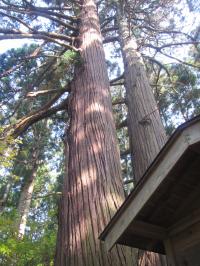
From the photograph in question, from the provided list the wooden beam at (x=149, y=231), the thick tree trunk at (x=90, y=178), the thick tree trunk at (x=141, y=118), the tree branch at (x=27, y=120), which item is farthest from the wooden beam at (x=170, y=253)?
the tree branch at (x=27, y=120)

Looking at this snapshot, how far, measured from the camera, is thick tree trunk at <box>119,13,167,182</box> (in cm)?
530

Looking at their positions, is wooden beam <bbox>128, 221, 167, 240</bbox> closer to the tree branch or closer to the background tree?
the background tree

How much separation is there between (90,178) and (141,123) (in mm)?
2167

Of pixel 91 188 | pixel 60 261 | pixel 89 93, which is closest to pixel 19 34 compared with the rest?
pixel 89 93

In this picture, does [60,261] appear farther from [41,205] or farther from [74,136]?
[41,205]

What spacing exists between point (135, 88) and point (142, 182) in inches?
172

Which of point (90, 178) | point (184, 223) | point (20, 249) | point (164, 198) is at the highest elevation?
point (20, 249)

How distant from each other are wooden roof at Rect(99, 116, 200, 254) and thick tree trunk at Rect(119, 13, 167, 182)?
2300 millimetres

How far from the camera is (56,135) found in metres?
10.2

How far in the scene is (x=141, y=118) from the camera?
5922mm

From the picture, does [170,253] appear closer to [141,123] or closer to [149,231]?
[149,231]

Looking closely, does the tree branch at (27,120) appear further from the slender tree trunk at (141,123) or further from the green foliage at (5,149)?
the slender tree trunk at (141,123)

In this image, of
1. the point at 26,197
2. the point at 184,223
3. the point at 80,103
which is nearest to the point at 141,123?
the point at 80,103

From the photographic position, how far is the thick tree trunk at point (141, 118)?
5.30m
